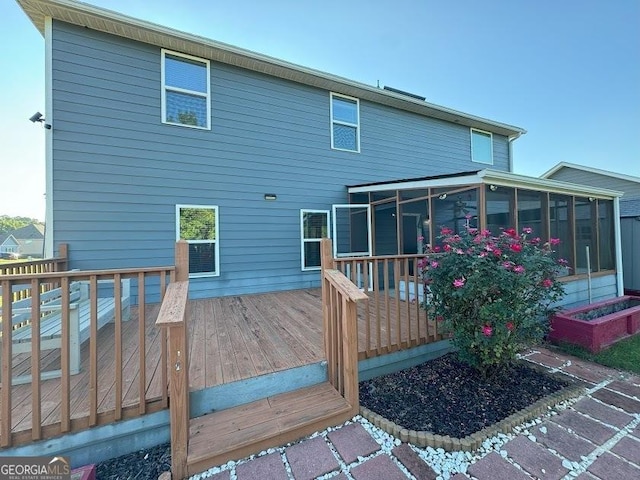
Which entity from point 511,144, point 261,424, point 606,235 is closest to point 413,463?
point 261,424

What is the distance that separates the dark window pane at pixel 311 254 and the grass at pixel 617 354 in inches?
178

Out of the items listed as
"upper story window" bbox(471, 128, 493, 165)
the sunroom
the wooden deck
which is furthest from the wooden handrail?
"upper story window" bbox(471, 128, 493, 165)

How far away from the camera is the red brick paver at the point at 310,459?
1.79 metres

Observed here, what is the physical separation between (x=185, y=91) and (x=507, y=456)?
6.88 metres

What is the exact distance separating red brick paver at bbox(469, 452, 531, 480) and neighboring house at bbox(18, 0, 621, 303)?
3.21 meters

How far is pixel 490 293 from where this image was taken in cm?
263

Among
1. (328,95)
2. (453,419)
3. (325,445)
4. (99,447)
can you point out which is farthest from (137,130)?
(453,419)

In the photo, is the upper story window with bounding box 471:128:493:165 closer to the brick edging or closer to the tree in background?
the brick edging

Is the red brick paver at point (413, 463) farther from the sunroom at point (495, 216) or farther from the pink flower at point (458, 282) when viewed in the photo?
the sunroom at point (495, 216)

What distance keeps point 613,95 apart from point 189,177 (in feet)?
53.1

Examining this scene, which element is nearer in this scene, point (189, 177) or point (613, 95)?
point (189, 177)

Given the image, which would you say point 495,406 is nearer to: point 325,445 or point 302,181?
point 325,445

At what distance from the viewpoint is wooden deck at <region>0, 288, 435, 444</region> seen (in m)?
2.07

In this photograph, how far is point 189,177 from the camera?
17.5ft
